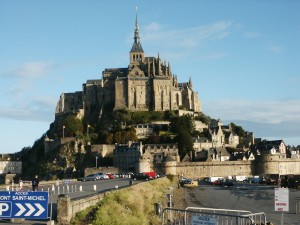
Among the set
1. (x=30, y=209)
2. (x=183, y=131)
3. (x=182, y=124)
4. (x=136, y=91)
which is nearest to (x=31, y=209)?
(x=30, y=209)

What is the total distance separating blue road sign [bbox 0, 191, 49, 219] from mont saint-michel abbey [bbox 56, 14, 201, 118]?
101 meters

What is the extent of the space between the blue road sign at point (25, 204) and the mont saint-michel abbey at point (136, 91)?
10125 centimetres

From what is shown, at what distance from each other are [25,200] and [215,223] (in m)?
6.68

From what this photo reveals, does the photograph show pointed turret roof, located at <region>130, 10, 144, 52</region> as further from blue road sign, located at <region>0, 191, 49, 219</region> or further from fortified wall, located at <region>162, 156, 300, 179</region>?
blue road sign, located at <region>0, 191, 49, 219</region>

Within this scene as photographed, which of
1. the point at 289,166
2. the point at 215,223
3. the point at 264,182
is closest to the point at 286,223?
the point at 215,223

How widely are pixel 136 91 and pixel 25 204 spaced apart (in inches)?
4061

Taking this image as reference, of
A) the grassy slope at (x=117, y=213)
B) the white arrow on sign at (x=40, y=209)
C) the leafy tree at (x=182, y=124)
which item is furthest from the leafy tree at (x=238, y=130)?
the white arrow on sign at (x=40, y=209)

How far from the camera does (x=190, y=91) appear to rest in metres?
131

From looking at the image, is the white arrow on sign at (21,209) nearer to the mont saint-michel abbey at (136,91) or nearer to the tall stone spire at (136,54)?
the mont saint-michel abbey at (136,91)

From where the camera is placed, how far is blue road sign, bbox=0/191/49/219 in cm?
1720

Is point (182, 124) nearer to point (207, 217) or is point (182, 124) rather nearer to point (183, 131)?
point (183, 131)

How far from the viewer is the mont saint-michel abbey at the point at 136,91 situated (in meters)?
120

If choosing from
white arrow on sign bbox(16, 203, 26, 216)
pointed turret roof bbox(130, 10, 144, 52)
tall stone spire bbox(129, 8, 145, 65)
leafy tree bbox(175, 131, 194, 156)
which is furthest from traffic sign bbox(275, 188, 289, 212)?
pointed turret roof bbox(130, 10, 144, 52)

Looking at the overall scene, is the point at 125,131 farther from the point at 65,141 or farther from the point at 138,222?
the point at 138,222
